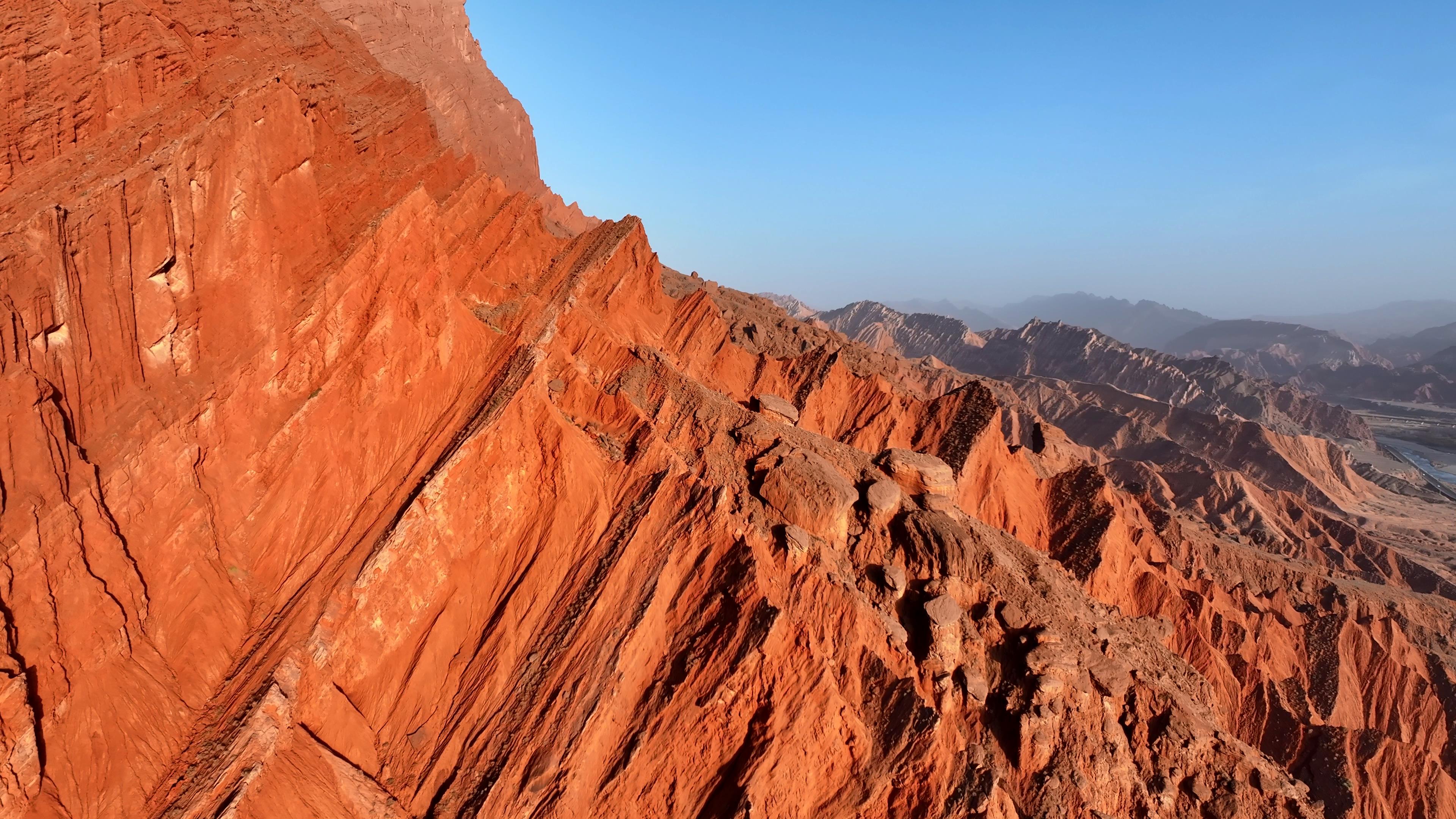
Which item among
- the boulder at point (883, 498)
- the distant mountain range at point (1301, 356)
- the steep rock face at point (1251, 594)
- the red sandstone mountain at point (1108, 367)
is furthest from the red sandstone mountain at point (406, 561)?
the distant mountain range at point (1301, 356)

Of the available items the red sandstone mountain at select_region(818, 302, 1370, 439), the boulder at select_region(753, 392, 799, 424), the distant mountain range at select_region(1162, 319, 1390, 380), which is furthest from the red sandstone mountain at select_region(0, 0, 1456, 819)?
the distant mountain range at select_region(1162, 319, 1390, 380)

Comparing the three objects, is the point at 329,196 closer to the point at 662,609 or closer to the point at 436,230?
the point at 436,230

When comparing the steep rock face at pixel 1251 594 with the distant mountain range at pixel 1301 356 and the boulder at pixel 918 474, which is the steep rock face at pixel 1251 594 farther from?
the distant mountain range at pixel 1301 356

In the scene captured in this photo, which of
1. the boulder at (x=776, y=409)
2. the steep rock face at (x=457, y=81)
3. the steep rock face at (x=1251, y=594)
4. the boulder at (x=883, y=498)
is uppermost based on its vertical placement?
the steep rock face at (x=457, y=81)

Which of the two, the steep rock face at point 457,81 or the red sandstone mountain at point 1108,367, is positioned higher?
the steep rock face at point 457,81

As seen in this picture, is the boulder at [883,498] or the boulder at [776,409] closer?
the boulder at [883,498]

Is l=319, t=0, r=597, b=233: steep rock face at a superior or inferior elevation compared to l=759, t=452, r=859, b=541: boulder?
superior

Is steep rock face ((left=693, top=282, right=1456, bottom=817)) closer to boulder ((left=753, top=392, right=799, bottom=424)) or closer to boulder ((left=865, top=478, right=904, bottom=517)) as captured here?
boulder ((left=753, top=392, right=799, bottom=424))

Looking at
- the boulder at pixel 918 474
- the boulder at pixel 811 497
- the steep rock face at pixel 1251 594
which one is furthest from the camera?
the steep rock face at pixel 1251 594
